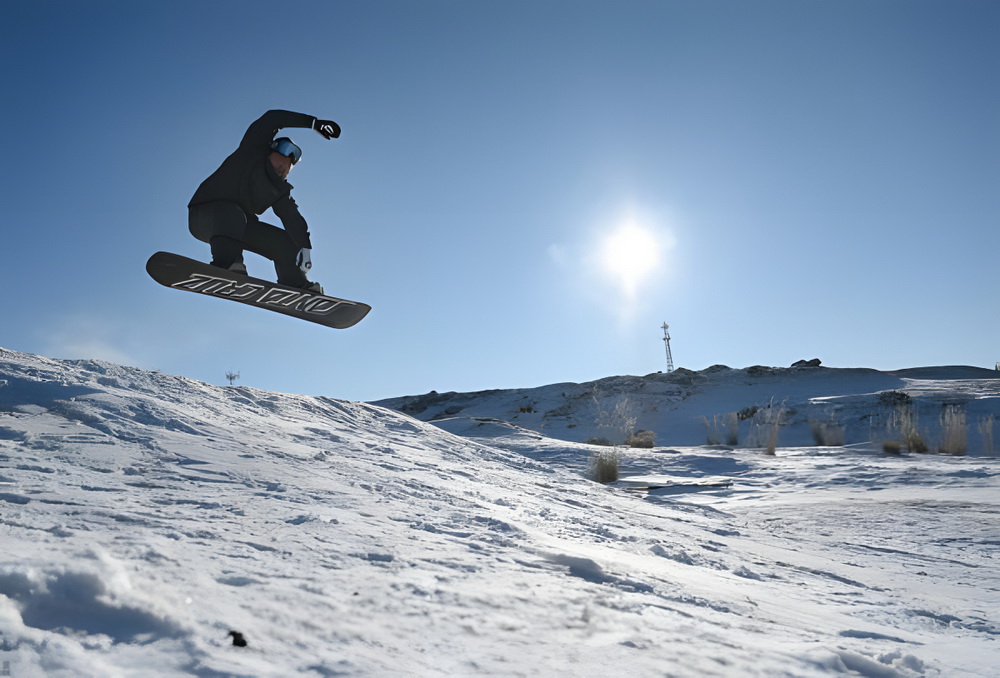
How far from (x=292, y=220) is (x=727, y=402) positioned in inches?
590

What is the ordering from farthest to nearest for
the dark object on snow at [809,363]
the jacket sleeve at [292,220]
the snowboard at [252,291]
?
the dark object on snow at [809,363]
the jacket sleeve at [292,220]
the snowboard at [252,291]

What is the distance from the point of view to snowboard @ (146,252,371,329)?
3924 mm

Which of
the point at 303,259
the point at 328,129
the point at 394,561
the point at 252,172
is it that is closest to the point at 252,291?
the point at 303,259

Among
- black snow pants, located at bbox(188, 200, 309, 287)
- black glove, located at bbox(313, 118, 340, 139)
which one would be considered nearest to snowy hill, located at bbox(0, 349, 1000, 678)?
black snow pants, located at bbox(188, 200, 309, 287)

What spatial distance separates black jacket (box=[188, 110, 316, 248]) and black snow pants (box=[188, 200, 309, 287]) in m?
0.06

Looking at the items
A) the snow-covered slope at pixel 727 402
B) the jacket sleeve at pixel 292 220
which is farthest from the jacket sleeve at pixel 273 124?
the snow-covered slope at pixel 727 402

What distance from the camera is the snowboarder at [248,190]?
12.5ft

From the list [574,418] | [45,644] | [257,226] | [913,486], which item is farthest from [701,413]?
[45,644]

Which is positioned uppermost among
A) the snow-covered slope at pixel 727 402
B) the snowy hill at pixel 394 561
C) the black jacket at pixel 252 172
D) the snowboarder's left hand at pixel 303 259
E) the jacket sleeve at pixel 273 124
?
the jacket sleeve at pixel 273 124

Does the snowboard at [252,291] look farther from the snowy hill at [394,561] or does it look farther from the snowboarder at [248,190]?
the snowy hill at [394,561]

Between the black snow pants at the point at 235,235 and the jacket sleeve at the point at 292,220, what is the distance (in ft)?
0.16

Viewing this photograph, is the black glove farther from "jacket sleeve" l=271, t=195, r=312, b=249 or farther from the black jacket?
"jacket sleeve" l=271, t=195, r=312, b=249

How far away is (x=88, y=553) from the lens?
153 centimetres

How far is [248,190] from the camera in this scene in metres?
3.85
